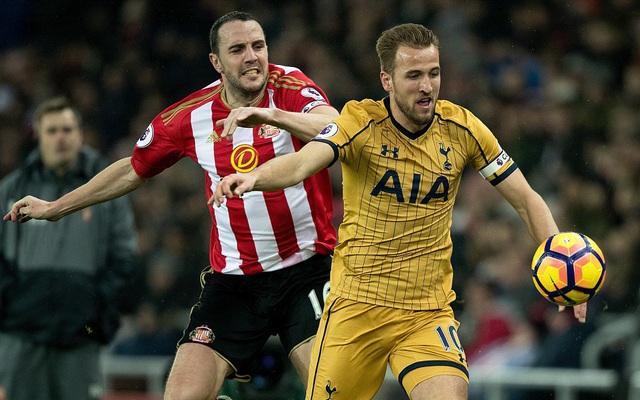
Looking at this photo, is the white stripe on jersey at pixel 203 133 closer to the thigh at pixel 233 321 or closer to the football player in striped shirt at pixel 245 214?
the football player in striped shirt at pixel 245 214

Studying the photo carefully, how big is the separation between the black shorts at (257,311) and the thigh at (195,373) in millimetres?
48

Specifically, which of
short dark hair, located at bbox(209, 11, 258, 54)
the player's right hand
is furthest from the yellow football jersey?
the player's right hand

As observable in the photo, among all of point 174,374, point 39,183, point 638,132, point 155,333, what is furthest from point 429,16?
point 174,374

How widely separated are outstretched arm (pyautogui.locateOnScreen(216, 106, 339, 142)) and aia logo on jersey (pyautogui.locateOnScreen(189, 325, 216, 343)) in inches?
47.1

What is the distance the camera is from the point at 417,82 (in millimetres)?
5688

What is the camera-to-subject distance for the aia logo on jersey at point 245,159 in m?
6.33

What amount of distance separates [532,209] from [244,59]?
5.61 ft

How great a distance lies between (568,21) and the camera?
1210cm

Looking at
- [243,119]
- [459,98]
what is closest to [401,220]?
[243,119]

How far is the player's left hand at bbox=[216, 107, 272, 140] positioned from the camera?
5.29 m

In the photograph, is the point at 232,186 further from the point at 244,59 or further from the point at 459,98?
the point at 459,98

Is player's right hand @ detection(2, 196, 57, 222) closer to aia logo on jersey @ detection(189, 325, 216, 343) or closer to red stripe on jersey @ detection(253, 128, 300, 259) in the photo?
aia logo on jersey @ detection(189, 325, 216, 343)

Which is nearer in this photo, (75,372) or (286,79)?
(286,79)

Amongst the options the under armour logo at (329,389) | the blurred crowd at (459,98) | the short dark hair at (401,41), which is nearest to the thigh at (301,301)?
the under armour logo at (329,389)
